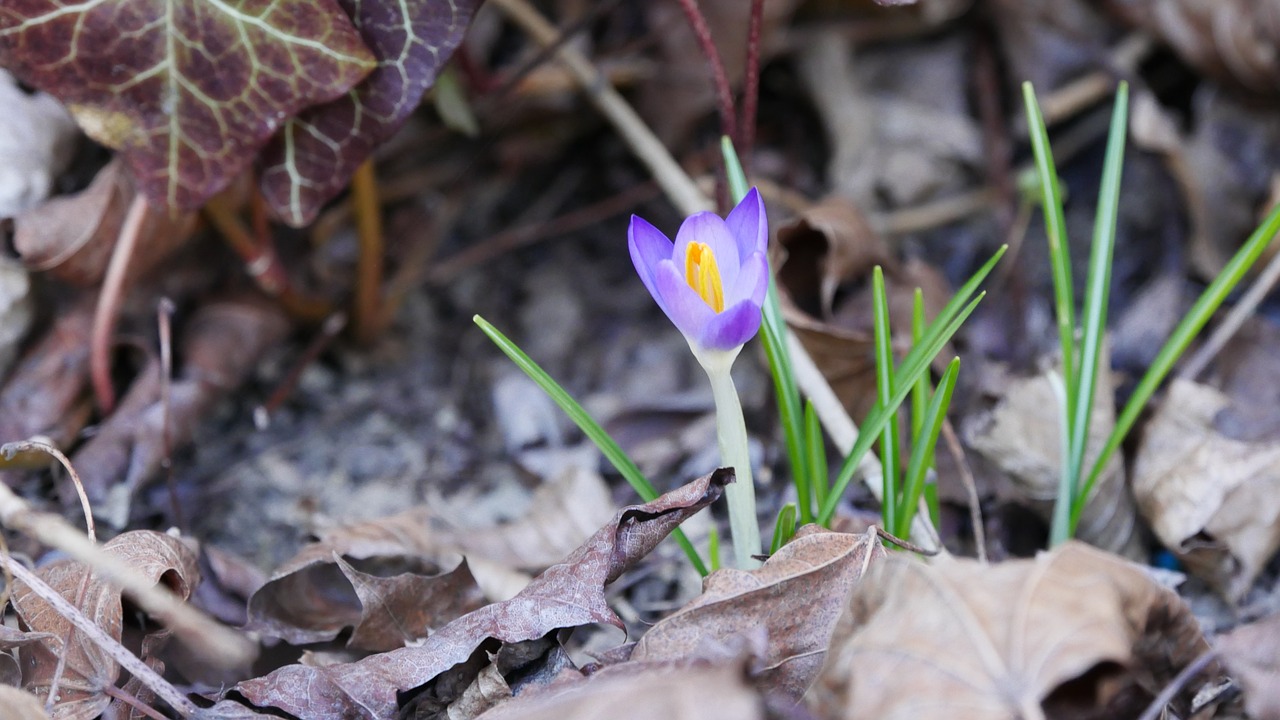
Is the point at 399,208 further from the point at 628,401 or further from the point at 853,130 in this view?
the point at 853,130

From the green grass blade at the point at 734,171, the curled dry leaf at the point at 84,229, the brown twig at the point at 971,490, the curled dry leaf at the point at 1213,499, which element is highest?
the curled dry leaf at the point at 84,229

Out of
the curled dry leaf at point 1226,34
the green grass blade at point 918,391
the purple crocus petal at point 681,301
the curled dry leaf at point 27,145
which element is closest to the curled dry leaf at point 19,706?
the purple crocus petal at point 681,301

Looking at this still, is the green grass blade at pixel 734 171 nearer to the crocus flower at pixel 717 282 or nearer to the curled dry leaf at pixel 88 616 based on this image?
the crocus flower at pixel 717 282

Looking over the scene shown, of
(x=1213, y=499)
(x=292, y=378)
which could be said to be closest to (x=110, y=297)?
(x=292, y=378)

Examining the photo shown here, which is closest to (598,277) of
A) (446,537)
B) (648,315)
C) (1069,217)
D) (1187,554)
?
(648,315)

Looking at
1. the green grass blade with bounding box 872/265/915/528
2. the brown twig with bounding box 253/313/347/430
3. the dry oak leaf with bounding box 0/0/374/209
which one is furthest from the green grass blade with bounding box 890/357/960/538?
the brown twig with bounding box 253/313/347/430
